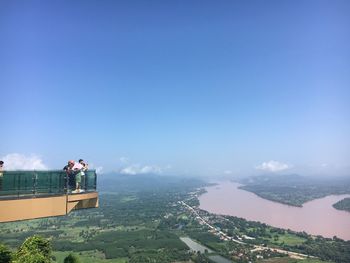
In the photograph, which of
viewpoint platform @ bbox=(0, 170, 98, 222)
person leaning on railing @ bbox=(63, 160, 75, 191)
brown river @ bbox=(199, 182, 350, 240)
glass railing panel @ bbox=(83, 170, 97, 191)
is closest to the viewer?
viewpoint platform @ bbox=(0, 170, 98, 222)

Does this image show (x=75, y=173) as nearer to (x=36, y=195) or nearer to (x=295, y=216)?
(x=36, y=195)

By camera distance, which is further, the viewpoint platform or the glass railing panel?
the glass railing panel

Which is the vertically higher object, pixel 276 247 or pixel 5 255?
pixel 5 255

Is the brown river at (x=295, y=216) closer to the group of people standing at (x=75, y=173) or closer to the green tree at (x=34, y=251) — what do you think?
the green tree at (x=34, y=251)

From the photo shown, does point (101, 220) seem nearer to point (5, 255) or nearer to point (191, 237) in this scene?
point (191, 237)

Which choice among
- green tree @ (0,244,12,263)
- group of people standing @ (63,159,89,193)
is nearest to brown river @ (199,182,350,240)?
group of people standing @ (63,159,89,193)

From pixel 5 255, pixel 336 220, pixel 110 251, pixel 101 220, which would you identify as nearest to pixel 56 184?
pixel 5 255

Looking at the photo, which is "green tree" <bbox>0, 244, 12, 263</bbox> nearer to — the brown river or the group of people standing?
the group of people standing
